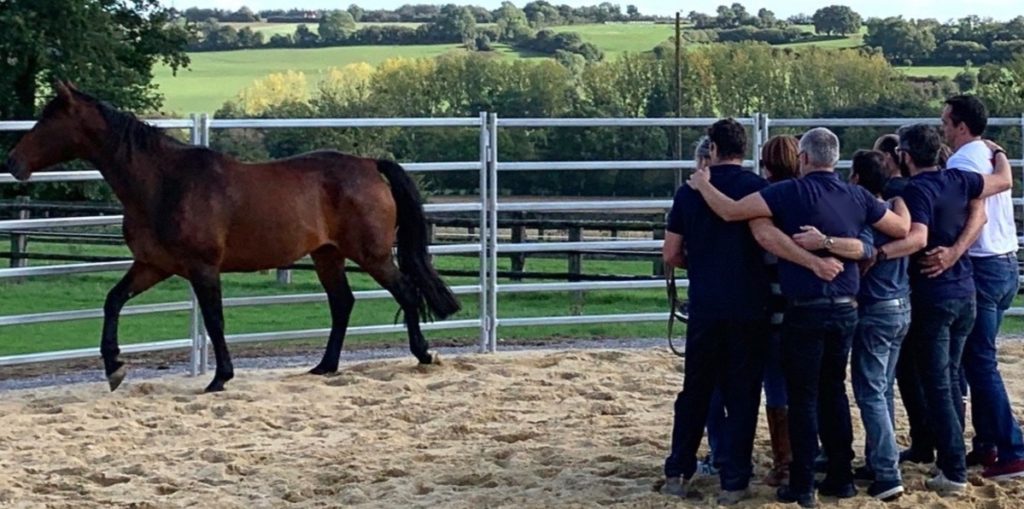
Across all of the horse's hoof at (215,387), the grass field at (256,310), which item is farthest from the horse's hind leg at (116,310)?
the grass field at (256,310)

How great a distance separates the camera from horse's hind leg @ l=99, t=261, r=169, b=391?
25.8ft

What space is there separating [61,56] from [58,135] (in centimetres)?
1801

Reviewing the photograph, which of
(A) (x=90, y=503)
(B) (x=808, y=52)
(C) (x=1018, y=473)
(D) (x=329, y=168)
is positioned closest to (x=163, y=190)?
(D) (x=329, y=168)

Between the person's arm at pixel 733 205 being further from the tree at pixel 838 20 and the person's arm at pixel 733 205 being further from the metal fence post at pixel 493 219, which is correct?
the tree at pixel 838 20

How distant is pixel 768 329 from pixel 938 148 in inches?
39.8

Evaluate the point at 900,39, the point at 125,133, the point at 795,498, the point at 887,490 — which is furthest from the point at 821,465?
the point at 900,39

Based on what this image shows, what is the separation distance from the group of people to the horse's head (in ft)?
13.8

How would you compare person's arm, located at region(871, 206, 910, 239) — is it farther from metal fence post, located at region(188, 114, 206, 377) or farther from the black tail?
metal fence post, located at region(188, 114, 206, 377)

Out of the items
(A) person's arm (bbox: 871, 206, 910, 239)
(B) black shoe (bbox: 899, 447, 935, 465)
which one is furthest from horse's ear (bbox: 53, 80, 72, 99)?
(B) black shoe (bbox: 899, 447, 935, 465)

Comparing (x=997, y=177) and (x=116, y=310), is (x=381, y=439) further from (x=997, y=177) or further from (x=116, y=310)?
(x=997, y=177)

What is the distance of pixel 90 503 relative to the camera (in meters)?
5.47

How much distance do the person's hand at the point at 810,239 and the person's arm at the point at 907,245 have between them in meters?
0.31

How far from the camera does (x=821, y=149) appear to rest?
4.95 m

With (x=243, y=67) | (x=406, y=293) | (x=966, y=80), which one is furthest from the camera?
(x=243, y=67)
